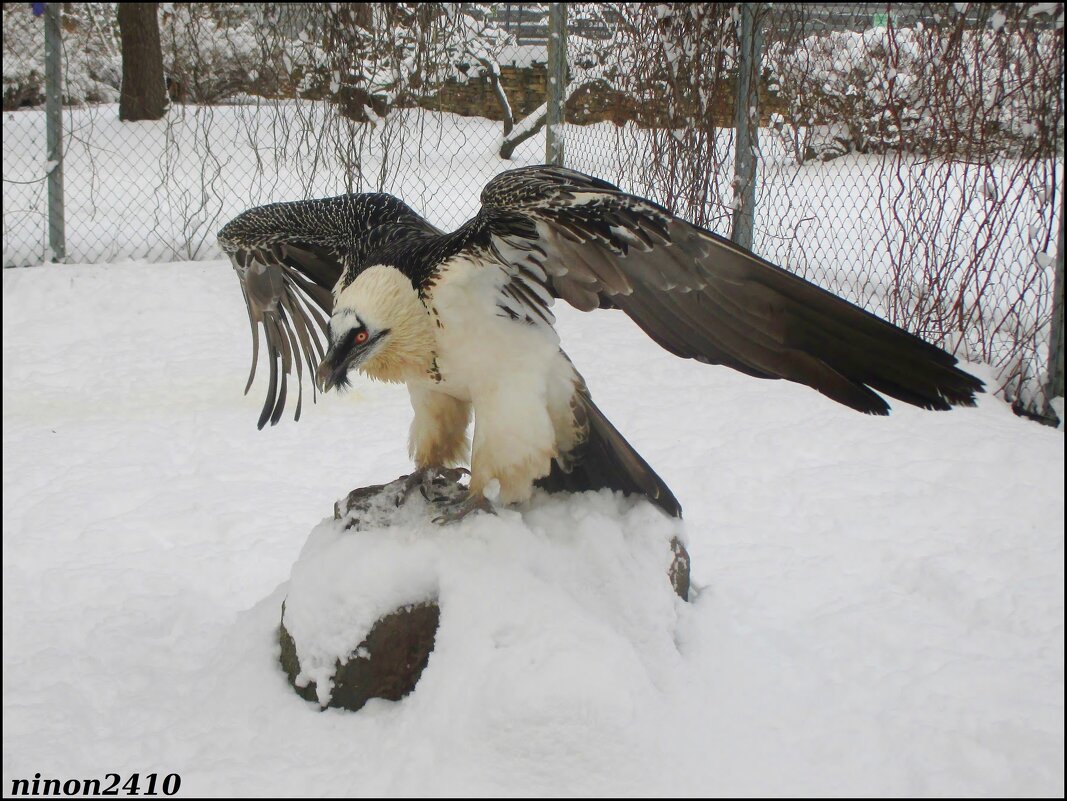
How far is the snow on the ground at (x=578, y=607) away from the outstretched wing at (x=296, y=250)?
0.86 meters

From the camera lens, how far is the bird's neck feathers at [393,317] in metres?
2.48

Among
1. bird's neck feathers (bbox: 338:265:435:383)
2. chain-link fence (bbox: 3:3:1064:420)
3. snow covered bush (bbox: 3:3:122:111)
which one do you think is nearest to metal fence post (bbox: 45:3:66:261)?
chain-link fence (bbox: 3:3:1064:420)

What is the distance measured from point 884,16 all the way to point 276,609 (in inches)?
177

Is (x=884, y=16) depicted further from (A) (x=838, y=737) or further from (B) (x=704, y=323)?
(A) (x=838, y=737)

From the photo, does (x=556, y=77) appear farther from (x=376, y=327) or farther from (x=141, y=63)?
(x=376, y=327)

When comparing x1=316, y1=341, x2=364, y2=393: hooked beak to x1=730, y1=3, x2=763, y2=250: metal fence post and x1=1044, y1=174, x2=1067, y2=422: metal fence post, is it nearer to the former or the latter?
x1=1044, y1=174, x2=1067, y2=422: metal fence post

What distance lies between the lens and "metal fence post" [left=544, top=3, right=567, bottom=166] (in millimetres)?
6523

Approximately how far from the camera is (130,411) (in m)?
4.84

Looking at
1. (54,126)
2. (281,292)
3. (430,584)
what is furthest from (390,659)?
(54,126)

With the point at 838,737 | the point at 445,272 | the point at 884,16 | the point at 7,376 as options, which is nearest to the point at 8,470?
the point at 7,376

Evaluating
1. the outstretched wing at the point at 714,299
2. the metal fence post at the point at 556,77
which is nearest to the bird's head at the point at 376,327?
the outstretched wing at the point at 714,299

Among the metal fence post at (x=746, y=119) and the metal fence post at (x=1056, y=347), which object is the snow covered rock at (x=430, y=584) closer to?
the metal fence post at (x=1056, y=347)

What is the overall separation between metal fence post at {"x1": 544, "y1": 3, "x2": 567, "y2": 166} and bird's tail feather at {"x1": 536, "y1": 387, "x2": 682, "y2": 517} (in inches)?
161

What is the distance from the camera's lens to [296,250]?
3078 millimetres
